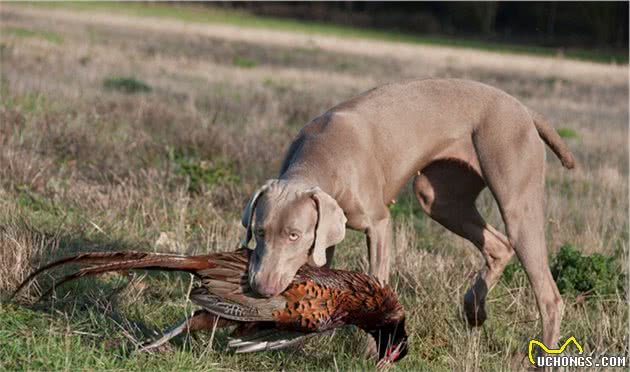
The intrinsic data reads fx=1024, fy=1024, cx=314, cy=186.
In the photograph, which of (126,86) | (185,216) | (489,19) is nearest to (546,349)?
(185,216)

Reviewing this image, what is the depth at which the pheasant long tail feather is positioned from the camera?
447 centimetres

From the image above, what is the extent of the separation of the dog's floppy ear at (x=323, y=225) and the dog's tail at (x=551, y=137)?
193cm

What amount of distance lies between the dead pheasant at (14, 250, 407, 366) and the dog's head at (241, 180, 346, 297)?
0.38 ft

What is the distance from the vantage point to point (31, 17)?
32.2 meters

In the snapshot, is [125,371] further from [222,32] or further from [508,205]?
[222,32]

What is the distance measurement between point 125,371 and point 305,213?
3.75 ft

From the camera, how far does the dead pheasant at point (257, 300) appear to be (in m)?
4.52

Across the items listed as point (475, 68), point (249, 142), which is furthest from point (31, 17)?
point (249, 142)

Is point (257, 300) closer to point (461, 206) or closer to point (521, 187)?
point (521, 187)

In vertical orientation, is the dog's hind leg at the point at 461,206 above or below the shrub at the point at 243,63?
above

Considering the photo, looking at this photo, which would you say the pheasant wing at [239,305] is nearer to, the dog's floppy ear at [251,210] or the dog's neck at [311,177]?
the dog's floppy ear at [251,210]

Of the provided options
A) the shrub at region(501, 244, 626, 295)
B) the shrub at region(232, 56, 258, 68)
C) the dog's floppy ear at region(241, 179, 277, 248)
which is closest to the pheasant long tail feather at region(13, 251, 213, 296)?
the dog's floppy ear at region(241, 179, 277, 248)

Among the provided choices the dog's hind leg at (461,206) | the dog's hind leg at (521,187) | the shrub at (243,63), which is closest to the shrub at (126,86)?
the shrub at (243,63)

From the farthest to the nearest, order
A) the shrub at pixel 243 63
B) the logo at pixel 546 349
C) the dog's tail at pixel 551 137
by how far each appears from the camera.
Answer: the shrub at pixel 243 63, the dog's tail at pixel 551 137, the logo at pixel 546 349
